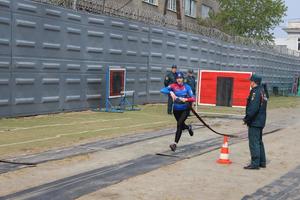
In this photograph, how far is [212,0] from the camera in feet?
174

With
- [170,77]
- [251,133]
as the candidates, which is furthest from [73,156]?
[170,77]

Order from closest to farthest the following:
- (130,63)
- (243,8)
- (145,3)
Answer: (130,63)
(145,3)
(243,8)

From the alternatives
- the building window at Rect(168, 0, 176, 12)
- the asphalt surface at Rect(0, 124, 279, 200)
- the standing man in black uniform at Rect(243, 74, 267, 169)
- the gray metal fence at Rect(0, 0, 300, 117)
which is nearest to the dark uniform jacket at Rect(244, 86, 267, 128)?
the standing man in black uniform at Rect(243, 74, 267, 169)

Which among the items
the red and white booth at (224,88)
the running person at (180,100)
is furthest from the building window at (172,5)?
the running person at (180,100)

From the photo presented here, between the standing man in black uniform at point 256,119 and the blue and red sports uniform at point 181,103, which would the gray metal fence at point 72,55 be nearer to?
the blue and red sports uniform at point 181,103

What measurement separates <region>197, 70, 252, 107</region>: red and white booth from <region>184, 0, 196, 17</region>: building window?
26111 millimetres

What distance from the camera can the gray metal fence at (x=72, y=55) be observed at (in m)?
16.5

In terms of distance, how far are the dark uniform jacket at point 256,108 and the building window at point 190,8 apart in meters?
36.4

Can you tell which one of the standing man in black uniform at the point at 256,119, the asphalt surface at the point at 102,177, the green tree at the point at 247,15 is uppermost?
the green tree at the point at 247,15

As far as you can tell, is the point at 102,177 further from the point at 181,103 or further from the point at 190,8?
the point at 190,8

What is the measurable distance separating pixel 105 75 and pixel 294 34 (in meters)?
88.8

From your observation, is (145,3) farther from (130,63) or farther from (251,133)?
(251,133)

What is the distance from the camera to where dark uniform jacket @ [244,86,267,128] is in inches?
403

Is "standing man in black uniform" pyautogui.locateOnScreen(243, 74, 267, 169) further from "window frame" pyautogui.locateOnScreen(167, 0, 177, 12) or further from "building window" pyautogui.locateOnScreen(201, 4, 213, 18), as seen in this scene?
"building window" pyautogui.locateOnScreen(201, 4, 213, 18)
